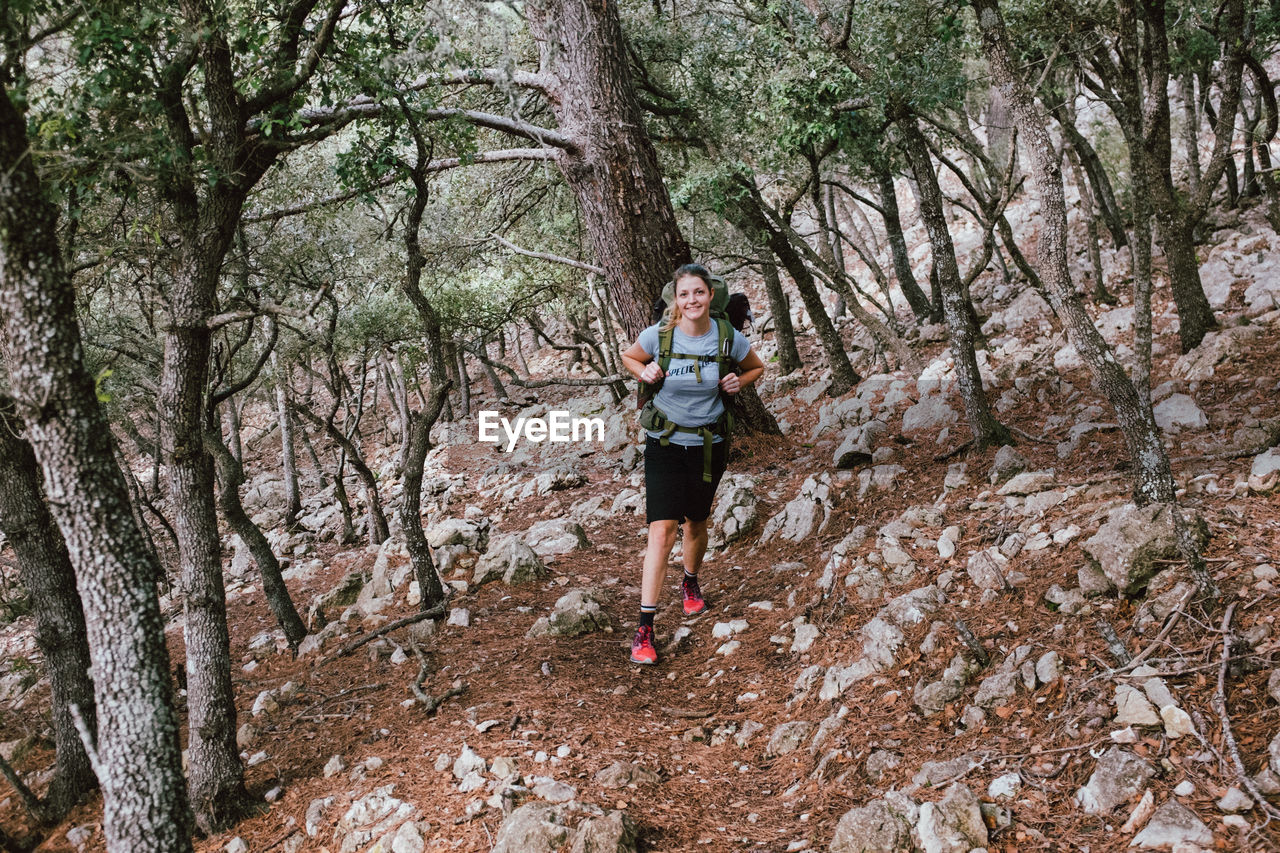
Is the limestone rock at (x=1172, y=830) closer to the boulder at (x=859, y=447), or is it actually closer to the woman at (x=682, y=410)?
the woman at (x=682, y=410)

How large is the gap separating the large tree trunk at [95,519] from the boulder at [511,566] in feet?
13.7

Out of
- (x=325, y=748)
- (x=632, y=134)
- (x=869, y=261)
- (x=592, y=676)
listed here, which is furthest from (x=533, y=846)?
(x=869, y=261)

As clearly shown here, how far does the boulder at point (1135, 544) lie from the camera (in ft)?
11.7

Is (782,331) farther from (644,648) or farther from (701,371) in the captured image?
(644,648)

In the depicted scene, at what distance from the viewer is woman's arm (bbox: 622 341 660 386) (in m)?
4.64

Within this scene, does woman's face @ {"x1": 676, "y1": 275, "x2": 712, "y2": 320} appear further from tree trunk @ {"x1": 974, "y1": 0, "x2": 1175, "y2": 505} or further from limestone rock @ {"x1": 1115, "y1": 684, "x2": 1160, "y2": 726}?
limestone rock @ {"x1": 1115, "y1": 684, "x2": 1160, "y2": 726}

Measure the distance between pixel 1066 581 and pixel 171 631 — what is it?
35.1 feet

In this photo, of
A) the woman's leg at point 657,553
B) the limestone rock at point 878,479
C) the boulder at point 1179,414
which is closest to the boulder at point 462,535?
the woman's leg at point 657,553

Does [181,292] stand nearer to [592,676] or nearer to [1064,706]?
[592,676]

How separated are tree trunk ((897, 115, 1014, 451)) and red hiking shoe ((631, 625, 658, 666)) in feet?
12.1

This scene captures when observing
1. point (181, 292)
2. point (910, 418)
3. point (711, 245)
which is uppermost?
point (711, 245)

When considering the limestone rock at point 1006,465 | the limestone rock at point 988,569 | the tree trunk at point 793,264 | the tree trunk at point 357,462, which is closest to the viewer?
the limestone rock at point 988,569

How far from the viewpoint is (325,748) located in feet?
15.1
